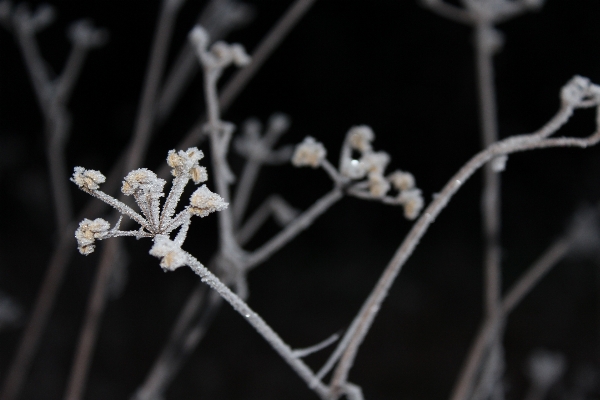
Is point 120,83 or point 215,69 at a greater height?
point 120,83

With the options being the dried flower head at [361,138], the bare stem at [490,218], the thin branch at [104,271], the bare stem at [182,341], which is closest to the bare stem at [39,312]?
the thin branch at [104,271]

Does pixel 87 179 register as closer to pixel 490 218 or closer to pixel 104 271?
pixel 104 271

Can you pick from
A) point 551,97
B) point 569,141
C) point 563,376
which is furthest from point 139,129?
point 551,97

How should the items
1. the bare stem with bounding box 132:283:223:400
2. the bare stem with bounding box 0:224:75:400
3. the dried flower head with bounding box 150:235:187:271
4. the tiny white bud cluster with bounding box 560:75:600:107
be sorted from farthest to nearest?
1. the bare stem with bounding box 0:224:75:400
2. the bare stem with bounding box 132:283:223:400
3. the tiny white bud cluster with bounding box 560:75:600:107
4. the dried flower head with bounding box 150:235:187:271

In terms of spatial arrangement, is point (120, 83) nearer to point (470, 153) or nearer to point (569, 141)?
point (470, 153)

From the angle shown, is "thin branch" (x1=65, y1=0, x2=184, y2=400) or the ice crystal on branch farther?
"thin branch" (x1=65, y1=0, x2=184, y2=400)

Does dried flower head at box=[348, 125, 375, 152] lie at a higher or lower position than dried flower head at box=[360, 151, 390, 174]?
higher

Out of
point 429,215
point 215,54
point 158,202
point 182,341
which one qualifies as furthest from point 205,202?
point 182,341

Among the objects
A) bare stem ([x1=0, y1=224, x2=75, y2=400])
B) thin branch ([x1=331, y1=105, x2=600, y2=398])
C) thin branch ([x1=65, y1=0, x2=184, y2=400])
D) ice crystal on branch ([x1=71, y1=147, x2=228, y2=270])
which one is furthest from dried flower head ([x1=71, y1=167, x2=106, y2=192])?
bare stem ([x1=0, y1=224, x2=75, y2=400])

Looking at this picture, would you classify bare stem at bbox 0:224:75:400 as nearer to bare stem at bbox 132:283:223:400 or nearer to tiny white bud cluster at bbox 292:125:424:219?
bare stem at bbox 132:283:223:400
